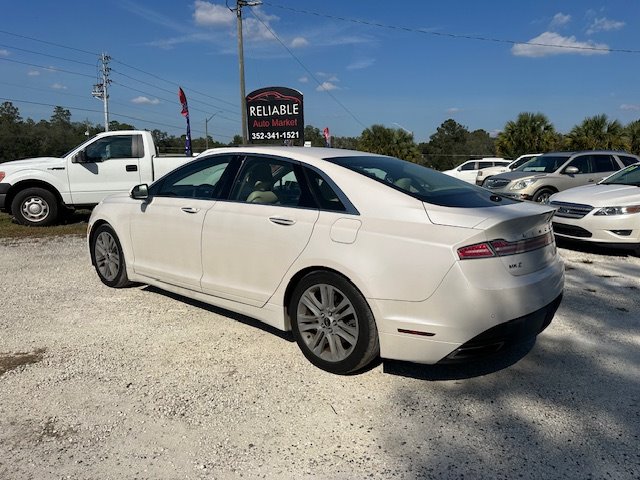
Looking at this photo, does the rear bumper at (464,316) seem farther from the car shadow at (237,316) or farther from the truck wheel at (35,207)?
the truck wheel at (35,207)

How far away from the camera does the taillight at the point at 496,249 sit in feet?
9.50

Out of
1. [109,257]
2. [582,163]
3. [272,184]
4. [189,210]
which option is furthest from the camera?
[582,163]

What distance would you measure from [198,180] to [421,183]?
2028 mm

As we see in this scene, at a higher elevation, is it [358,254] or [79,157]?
[79,157]

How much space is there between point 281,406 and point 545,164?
11.2 metres

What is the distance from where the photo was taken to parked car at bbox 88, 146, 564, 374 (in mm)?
2938

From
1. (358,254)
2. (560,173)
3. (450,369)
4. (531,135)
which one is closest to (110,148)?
(358,254)

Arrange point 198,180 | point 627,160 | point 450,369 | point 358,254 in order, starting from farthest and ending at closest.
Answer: point 627,160 → point 198,180 → point 450,369 → point 358,254

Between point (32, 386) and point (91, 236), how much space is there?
260 cm

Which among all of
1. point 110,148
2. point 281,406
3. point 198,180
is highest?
point 110,148

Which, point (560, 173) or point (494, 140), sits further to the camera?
point (494, 140)

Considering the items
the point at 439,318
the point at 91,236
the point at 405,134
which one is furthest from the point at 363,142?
the point at 439,318

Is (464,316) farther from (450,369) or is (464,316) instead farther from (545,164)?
(545,164)

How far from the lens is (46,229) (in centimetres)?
997
